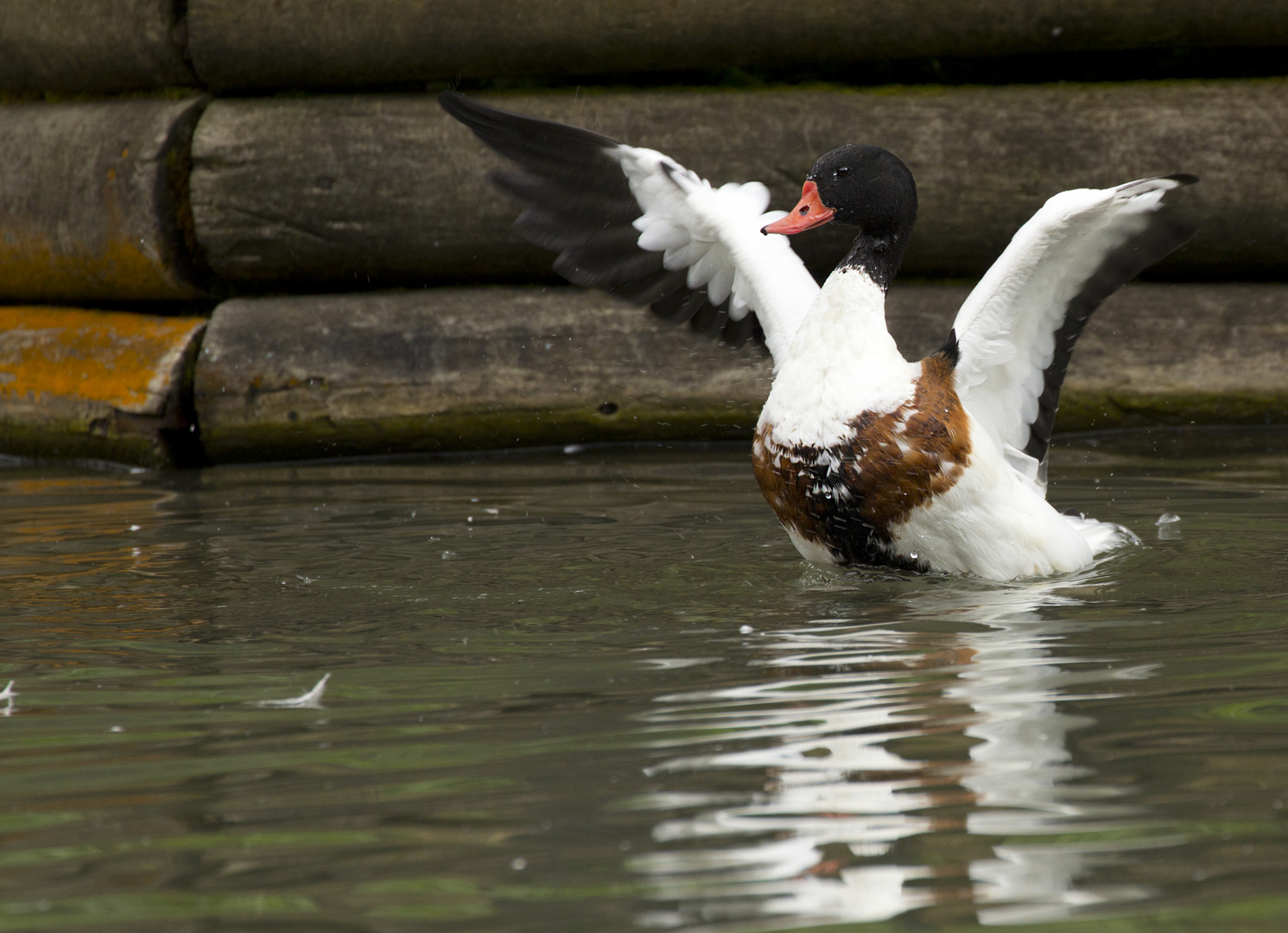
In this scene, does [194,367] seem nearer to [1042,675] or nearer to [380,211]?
[380,211]

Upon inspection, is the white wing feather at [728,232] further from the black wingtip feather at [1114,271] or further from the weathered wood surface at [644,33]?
the weathered wood surface at [644,33]

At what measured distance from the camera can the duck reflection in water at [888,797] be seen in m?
1.55

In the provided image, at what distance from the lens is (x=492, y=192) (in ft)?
18.1

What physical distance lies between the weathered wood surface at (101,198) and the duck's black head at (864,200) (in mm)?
2885

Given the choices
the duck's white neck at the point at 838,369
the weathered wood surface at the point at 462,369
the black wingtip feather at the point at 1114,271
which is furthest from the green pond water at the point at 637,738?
the weathered wood surface at the point at 462,369

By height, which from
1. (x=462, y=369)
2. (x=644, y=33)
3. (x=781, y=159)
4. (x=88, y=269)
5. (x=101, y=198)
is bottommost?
(x=462, y=369)

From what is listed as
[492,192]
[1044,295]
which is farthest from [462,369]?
[1044,295]

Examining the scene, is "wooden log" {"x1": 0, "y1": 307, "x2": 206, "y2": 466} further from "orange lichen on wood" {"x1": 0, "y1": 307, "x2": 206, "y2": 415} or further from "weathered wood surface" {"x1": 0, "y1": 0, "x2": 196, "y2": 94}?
"weathered wood surface" {"x1": 0, "y1": 0, "x2": 196, "y2": 94}

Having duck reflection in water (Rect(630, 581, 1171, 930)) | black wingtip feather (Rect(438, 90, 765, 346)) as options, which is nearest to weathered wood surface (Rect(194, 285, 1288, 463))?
black wingtip feather (Rect(438, 90, 765, 346))

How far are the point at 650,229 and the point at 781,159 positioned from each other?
1.33 metres

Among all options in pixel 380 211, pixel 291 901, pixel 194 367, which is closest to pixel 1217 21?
pixel 380 211

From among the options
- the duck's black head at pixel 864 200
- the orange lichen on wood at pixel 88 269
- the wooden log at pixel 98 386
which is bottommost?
the wooden log at pixel 98 386

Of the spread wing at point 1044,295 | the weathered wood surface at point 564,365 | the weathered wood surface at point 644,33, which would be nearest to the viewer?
the spread wing at point 1044,295

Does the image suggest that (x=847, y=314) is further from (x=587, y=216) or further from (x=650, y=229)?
(x=587, y=216)
